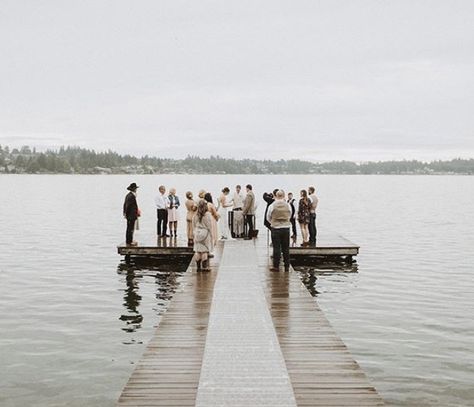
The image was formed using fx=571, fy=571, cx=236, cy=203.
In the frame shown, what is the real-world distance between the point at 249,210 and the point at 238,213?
0.55m

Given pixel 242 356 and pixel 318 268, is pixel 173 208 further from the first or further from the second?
pixel 242 356

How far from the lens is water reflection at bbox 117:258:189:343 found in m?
16.1

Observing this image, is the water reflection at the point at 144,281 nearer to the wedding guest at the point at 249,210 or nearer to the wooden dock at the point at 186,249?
the wooden dock at the point at 186,249

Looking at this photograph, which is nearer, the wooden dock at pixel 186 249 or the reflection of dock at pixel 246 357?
the reflection of dock at pixel 246 357

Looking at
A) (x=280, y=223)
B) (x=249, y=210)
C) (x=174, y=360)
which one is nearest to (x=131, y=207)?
(x=249, y=210)

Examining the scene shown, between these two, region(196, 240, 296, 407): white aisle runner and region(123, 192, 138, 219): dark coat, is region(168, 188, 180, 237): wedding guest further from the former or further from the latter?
region(196, 240, 296, 407): white aisle runner

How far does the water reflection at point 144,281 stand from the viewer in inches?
634

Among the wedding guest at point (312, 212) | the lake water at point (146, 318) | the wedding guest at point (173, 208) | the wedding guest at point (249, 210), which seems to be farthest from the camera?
the wedding guest at point (173, 208)

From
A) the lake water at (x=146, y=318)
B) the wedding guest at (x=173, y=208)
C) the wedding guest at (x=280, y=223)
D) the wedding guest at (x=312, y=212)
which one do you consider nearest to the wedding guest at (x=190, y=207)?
the wedding guest at (x=173, y=208)

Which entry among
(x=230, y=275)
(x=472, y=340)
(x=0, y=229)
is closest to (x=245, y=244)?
(x=230, y=275)

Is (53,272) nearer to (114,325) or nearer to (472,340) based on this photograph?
(114,325)

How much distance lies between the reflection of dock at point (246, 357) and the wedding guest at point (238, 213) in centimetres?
890

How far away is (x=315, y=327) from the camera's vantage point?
10625mm

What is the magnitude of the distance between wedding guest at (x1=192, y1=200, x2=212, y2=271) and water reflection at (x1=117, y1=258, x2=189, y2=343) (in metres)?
2.20
